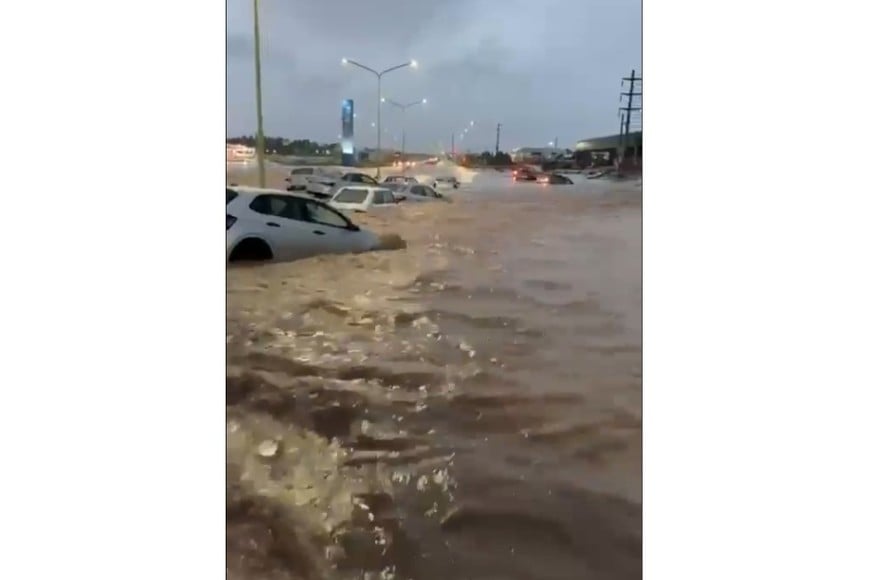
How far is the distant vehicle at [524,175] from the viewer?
152 cm

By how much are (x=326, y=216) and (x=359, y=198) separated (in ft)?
0.24

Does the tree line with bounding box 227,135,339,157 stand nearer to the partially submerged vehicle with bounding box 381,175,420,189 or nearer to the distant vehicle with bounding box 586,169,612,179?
the partially submerged vehicle with bounding box 381,175,420,189

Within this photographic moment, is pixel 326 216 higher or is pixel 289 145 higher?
pixel 289 145

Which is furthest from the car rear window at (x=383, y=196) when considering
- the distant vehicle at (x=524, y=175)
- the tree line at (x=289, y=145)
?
the distant vehicle at (x=524, y=175)

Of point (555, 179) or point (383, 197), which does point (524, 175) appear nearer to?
point (555, 179)

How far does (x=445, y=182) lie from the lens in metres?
1.51

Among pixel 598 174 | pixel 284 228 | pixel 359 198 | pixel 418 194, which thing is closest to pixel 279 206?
pixel 284 228

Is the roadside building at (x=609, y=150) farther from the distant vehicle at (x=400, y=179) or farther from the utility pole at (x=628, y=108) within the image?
the distant vehicle at (x=400, y=179)

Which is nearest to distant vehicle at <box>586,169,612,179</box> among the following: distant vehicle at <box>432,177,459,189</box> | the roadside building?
the roadside building
